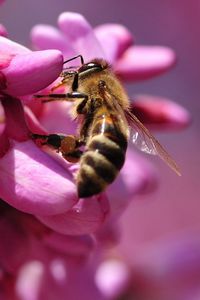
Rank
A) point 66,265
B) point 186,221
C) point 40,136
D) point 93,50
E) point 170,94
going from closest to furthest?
1. point 40,136
2. point 93,50
3. point 66,265
4. point 186,221
5. point 170,94

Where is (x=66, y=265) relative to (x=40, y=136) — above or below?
below

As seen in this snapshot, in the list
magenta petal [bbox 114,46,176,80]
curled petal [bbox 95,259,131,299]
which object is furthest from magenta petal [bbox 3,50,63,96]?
curled petal [bbox 95,259,131,299]

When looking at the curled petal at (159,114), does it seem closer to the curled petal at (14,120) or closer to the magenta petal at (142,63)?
the magenta petal at (142,63)

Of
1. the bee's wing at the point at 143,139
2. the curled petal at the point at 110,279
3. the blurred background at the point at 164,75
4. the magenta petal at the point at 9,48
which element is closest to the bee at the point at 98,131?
the bee's wing at the point at 143,139

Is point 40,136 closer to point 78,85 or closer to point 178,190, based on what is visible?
point 78,85

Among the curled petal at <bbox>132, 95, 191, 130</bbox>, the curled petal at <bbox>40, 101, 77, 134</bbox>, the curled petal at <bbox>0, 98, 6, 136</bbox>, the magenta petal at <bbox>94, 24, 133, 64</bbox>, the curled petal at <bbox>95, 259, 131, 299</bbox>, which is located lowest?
the curled petal at <bbox>95, 259, 131, 299</bbox>

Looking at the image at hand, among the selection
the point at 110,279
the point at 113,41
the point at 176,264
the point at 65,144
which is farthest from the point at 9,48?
the point at 176,264

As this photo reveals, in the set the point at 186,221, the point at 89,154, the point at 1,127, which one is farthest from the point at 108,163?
the point at 186,221

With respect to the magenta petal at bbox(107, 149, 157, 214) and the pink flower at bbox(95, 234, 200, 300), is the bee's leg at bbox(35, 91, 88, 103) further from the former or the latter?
the pink flower at bbox(95, 234, 200, 300)
